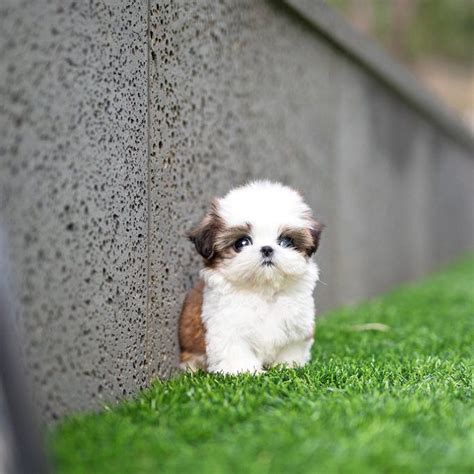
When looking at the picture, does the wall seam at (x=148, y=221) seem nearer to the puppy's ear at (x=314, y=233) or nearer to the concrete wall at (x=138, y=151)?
the concrete wall at (x=138, y=151)

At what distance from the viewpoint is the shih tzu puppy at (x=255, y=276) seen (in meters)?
3.65

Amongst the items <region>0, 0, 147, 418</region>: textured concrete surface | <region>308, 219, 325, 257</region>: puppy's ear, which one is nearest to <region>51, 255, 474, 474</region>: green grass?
<region>0, 0, 147, 418</region>: textured concrete surface

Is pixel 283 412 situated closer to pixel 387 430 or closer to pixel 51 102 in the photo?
pixel 387 430

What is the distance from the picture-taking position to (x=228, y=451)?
2.53 meters

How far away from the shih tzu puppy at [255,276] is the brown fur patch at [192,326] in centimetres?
8

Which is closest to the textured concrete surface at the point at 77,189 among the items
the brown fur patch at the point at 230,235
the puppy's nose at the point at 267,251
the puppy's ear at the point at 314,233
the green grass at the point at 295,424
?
the green grass at the point at 295,424

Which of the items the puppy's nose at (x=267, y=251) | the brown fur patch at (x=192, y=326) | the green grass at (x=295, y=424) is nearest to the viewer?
the green grass at (x=295, y=424)

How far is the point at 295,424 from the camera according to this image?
9.09 feet

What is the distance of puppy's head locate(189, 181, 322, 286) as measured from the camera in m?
3.61

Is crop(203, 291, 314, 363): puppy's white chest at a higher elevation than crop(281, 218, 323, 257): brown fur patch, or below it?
below

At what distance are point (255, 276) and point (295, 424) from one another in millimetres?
1001

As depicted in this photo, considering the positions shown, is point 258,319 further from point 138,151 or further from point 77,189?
point 77,189

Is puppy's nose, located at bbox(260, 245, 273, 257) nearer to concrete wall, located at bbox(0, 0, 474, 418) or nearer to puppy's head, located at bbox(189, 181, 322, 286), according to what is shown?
puppy's head, located at bbox(189, 181, 322, 286)

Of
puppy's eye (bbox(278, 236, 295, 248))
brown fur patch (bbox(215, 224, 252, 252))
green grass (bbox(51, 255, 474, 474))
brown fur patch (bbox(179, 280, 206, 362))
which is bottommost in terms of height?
green grass (bbox(51, 255, 474, 474))
